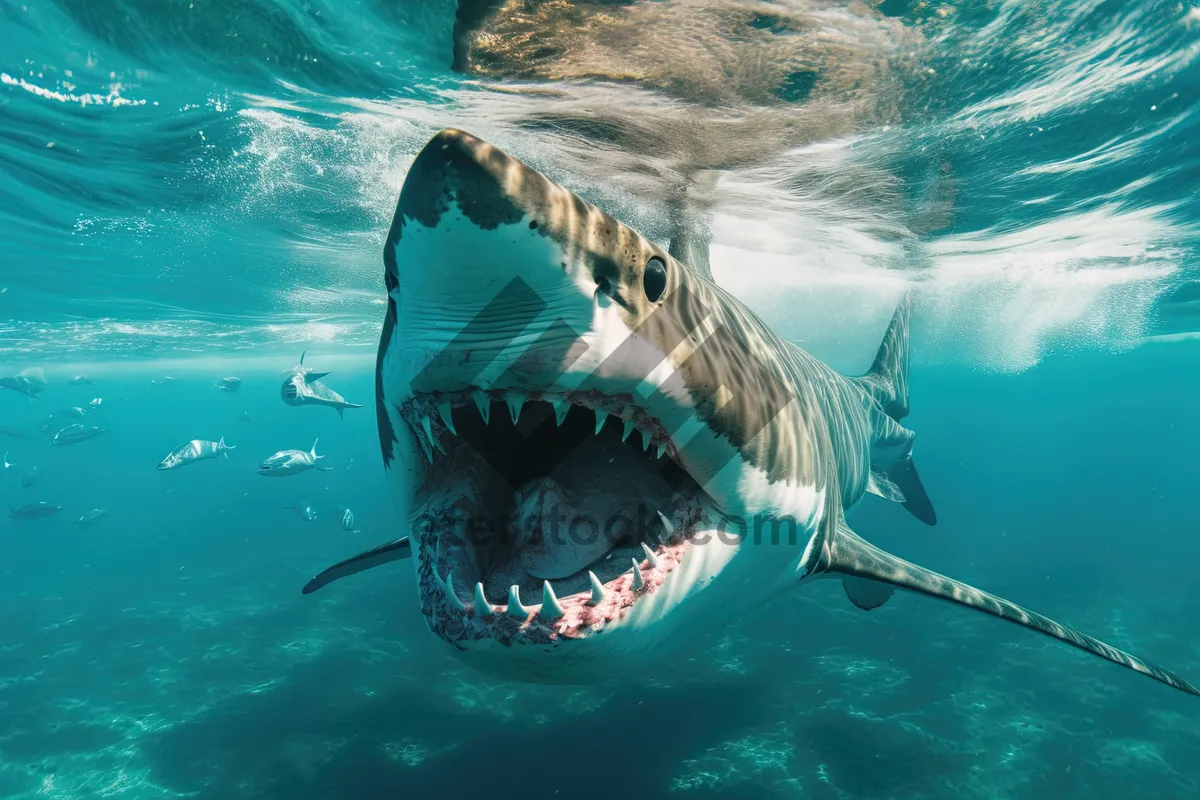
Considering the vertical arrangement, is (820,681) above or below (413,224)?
below

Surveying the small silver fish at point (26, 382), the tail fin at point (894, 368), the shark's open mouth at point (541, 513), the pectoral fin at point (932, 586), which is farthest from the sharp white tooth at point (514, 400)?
the small silver fish at point (26, 382)

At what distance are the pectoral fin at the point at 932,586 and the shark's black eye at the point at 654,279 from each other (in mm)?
1666

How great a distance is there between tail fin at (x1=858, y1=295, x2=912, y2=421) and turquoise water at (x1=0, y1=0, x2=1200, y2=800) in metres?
2.49

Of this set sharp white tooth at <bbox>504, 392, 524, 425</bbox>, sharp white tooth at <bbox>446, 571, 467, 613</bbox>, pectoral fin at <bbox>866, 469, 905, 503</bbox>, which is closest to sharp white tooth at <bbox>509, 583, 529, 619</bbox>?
sharp white tooth at <bbox>446, 571, 467, 613</bbox>

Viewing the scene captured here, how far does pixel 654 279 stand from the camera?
1890 millimetres

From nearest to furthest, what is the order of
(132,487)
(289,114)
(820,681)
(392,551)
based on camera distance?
(392,551) < (289,114) < (820,681) < (132,487)

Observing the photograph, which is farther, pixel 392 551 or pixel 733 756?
pixel 733 756

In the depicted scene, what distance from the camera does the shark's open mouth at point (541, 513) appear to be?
169 cm

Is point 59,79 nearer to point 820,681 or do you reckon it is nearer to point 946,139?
point 946,139

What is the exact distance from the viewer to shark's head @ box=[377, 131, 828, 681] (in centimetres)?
154

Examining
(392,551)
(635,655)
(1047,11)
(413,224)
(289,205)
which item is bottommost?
(392,551)

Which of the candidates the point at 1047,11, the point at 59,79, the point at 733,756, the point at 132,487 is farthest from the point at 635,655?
the point at 132,487

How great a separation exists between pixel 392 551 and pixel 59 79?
22.7 ft

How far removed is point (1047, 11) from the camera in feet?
17.4
